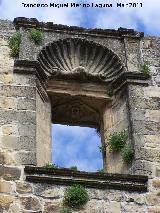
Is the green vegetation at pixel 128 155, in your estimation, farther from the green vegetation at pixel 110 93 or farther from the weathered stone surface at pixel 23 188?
the weathered stone surface at pixel 23 188

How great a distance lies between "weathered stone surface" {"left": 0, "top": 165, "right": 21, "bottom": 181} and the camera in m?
8.66

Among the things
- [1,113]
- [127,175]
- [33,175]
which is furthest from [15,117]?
[127,175]

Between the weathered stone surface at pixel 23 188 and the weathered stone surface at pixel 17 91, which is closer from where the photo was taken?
the weathered stone surface at pixel 23 188

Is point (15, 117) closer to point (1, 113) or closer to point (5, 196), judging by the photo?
point (1, 113)

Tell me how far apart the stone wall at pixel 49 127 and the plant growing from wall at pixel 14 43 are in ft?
0.22

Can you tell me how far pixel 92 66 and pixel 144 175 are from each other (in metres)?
2.63

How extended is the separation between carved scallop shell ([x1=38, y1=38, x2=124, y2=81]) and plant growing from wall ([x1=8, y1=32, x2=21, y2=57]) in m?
0.37

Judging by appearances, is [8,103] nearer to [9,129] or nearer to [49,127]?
[9,129]

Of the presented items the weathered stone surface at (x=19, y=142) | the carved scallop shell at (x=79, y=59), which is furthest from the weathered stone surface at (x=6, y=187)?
the carved scallop shell at (x=79, y=59)

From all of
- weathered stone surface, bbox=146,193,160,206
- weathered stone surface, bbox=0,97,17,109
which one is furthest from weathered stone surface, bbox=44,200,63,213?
weathered stone surface, bbox=0,97,17,109

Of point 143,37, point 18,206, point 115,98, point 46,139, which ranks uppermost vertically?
point 143,37

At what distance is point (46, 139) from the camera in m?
9.76

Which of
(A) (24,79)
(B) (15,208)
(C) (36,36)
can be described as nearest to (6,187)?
(B) (15,208)

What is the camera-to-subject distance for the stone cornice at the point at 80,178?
8.62 m
